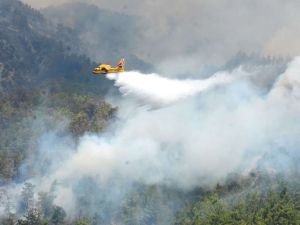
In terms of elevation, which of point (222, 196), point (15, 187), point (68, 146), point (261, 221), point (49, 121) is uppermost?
point (49, 121)

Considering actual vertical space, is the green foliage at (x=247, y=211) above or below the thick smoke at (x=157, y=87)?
below

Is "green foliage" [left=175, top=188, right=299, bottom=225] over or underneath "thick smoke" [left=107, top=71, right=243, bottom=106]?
underneath

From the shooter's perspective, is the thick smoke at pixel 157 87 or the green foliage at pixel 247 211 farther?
the thick smoke at pixel 157 87

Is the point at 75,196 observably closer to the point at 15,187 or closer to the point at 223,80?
the point at 15,187

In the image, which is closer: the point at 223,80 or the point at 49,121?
the point at 223,80

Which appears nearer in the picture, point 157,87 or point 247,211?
point 247,211

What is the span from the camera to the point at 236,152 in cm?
14538

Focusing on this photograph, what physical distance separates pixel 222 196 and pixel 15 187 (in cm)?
4641

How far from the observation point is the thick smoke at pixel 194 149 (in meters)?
141

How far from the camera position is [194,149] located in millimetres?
149375

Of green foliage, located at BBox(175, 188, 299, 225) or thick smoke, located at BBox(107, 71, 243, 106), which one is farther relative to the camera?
thick smoke, located at BBox(107, 71, 243, 106)

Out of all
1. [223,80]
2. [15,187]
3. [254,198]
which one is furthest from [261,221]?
[15,187]

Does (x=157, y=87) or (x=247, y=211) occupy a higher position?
(x=157, y=87)

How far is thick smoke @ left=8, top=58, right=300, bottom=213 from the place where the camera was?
14062 cm
